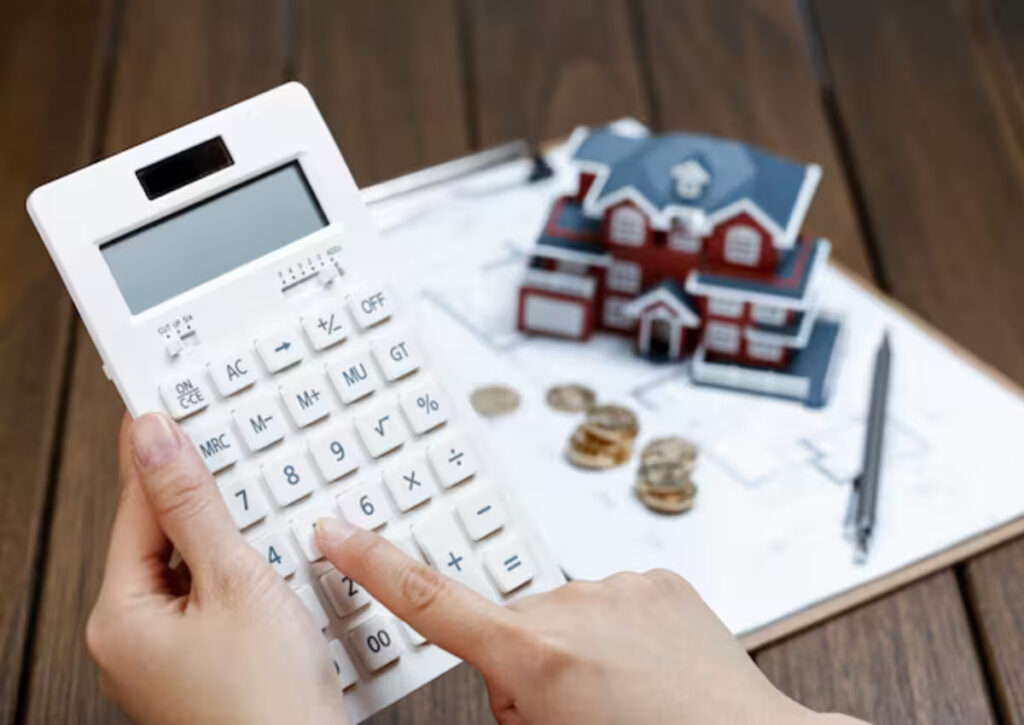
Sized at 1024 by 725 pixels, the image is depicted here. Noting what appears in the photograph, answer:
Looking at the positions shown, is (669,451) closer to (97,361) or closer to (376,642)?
(376,642)

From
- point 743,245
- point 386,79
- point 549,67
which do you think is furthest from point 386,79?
point 743,245

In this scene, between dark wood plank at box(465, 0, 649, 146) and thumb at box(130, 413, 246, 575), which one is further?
dark wood plank at box(465, 0, 649, 146)

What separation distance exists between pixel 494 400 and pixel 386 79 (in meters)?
0.35

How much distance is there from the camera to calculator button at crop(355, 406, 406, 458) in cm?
48

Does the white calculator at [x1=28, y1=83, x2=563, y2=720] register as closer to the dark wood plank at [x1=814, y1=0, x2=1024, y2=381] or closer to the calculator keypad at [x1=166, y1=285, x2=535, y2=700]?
the calculator keypad at [x1=166, y1=285, x2=535, y2=700]

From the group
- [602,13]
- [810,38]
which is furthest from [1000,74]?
[602,13]

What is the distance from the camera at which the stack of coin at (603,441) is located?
2.09 feet

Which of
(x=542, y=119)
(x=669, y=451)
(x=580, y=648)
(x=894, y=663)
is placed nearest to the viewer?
(x=580, y=648)

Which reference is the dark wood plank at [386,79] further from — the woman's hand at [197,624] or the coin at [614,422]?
the woman's hand at [197,624]

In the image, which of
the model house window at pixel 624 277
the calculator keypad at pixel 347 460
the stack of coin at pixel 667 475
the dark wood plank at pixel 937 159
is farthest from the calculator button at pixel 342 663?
the dark wood plank at pixel 937 159

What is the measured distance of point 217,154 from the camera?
1.58ft

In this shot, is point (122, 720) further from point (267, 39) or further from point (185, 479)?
point (267, 39)

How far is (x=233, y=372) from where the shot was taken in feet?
Result: 1.55

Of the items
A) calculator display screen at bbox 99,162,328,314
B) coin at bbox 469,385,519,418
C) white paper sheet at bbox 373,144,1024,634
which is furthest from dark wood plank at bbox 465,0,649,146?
calculator display screen at bbox 99,162,328,314
